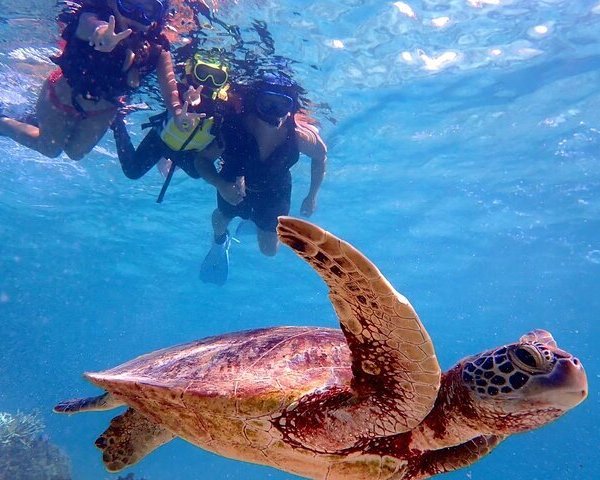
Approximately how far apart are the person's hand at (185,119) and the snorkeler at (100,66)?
0.08ft

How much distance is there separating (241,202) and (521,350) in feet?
25.0

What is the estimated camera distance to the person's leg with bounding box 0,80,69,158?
747 centimetres

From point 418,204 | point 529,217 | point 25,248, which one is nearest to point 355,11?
Result: point 418,204

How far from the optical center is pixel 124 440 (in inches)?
154

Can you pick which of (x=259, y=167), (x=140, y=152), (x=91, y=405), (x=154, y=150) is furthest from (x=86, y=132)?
(x=91, y=405)

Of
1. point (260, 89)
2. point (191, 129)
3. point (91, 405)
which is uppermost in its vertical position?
point (260, 89)

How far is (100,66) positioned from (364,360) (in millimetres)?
6702

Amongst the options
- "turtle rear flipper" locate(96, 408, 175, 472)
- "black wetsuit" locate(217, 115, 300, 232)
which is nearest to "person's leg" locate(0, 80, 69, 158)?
"black wetsuit" locate(217, 115, 300, 232)

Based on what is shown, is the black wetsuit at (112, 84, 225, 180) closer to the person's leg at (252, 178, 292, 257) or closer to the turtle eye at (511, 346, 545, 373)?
the person's leg at (252, 178, 292, 257)

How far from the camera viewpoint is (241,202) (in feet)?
30.0

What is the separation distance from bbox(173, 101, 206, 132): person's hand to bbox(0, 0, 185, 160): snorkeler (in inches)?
0.9

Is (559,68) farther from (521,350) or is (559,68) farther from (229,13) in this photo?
(521,350)

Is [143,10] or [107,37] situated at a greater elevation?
[143,10]

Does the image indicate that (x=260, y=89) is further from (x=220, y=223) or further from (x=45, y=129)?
(x=45, y=129)
